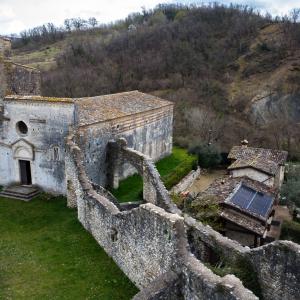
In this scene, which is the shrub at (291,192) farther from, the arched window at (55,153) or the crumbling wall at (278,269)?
the crumbling wall at (278,269)

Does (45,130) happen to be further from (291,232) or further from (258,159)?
(258,159)

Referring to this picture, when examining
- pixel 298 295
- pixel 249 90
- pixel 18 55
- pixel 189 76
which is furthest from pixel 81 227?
pixel 18 55

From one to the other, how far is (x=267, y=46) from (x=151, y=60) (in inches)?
732

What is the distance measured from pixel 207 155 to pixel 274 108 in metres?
20.0

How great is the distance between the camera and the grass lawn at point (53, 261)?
42.7 ft

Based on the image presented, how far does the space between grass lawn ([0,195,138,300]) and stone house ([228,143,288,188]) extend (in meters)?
12.4

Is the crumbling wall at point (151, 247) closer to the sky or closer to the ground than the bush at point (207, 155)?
closer to the sky

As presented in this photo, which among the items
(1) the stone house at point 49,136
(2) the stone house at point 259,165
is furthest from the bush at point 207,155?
(1) the stone house at point 49,136

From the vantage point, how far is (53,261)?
1494 centimetres

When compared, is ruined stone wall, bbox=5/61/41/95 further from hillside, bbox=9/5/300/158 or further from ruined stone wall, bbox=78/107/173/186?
hillside, bbox=9/5/300/158

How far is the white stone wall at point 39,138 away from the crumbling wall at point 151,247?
4.19m

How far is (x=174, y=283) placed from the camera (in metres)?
10.1

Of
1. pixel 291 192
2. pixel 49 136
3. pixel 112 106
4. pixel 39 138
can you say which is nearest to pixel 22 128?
pixel 39 138

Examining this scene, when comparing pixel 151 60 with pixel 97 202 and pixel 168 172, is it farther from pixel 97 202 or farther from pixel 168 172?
pixel 97 202
